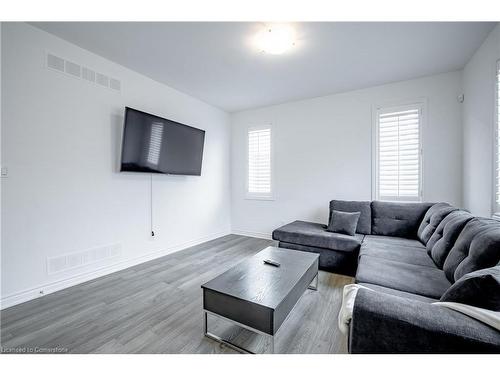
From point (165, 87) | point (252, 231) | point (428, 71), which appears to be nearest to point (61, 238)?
point (165, 87)

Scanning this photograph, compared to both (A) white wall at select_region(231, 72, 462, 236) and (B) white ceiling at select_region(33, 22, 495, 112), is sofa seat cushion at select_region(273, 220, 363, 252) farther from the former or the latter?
(B) white ceiling at select_region(33, 22, 495, 112)

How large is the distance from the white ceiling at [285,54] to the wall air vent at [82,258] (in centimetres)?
240

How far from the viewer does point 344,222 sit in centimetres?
312

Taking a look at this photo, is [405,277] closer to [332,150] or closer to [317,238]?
[317,238]

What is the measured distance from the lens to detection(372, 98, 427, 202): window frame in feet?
10.6

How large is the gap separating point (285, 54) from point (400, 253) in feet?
8.53

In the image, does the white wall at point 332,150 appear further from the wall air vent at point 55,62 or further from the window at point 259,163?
the wall air vent at point 55,62

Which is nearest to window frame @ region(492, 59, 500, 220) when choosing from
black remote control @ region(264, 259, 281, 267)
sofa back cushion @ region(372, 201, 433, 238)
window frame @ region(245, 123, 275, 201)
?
sofa back cushion @ region(372, 201, 433, 238)

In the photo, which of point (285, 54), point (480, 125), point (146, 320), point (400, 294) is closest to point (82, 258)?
point (146, 320)

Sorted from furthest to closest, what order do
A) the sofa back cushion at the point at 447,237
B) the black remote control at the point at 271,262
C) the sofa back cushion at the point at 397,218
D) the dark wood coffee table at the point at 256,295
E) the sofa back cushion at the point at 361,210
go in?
the sofa back cushion at the point at 361,210 → the sofa back cushion at the point at 397,218 → the black remote control at the point at 271,262 → the sofa back cushion at the point at 447,237 → the dark wood coffee table at the point at 256,295

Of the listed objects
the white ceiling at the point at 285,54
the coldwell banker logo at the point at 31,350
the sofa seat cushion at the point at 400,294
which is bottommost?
the coldwell banker logo at the point at 31,350

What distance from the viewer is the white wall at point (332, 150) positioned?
10.2 feet

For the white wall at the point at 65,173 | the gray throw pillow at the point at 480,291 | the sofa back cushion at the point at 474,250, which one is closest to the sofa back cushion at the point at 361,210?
the sofa back cushion at the point at 474,250

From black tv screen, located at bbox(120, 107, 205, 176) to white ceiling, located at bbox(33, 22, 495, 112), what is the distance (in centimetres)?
71
